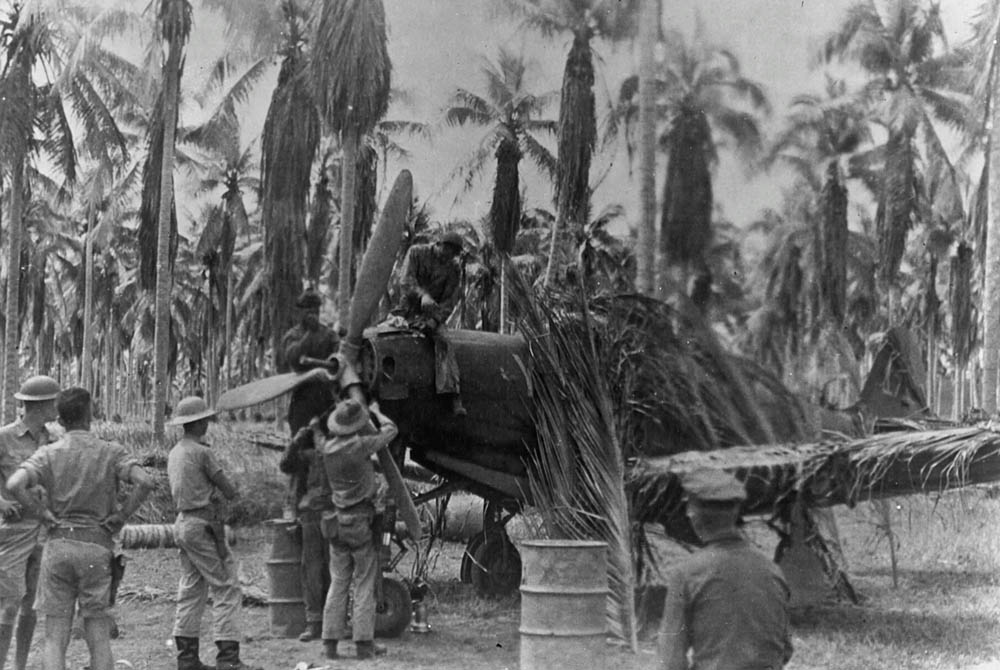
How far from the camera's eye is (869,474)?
28.1ft

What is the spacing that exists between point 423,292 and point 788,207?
1141 cm

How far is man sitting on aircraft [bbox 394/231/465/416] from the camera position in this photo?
9.09 m

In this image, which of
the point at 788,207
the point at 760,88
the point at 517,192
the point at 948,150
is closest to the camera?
the point at 760,88

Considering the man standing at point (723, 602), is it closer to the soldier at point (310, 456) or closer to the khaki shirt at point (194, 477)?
the khaki shirt at point (194, 477)

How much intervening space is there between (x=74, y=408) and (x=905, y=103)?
88.3 ft

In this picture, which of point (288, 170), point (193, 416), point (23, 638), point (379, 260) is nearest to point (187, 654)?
point (23, 638)

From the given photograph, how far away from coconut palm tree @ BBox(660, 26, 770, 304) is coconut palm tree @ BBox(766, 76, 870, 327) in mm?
1229

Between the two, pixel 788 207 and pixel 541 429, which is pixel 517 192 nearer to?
pixel 788 207

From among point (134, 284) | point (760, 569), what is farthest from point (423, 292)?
point (134, 284)

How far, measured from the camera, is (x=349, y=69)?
1762 centimetres

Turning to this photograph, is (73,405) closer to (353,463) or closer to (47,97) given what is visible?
(353,463)

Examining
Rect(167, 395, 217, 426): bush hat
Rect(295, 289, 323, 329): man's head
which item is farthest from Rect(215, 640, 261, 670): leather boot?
Rect(295, 289, 323, 329): man's head

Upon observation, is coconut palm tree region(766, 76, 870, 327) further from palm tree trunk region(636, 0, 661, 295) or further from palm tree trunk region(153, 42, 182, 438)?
palm tree trunk region(153, 42, 182, 438)

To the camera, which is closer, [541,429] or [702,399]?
[541,429]
